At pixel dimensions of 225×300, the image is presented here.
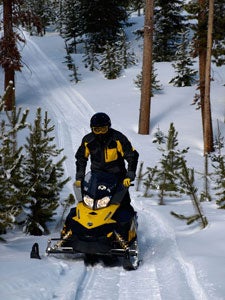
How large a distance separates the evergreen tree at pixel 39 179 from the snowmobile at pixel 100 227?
1.81m

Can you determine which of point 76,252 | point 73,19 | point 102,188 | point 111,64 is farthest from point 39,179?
point 73,19

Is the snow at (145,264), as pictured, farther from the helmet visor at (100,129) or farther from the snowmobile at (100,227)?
the helmet visor at (100,129)

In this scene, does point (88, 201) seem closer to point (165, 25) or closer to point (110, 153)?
point (110, 153)

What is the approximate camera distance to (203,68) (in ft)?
66.1

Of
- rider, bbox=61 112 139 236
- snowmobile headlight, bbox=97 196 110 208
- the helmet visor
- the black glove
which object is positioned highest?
the helmet visor

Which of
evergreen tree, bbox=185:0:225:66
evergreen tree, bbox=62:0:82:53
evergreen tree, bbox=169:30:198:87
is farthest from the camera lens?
evergreen tree, bbox=62:0:82:53

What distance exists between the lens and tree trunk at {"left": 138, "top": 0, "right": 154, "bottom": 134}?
1906 centimetres

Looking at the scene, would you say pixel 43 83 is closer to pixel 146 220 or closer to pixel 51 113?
pixel 51 113

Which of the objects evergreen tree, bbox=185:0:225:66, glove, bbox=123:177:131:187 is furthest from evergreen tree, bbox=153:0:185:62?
glove, bbox=123:177:131:187

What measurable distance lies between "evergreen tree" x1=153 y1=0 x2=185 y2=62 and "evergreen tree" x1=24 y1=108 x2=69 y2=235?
25.8 m

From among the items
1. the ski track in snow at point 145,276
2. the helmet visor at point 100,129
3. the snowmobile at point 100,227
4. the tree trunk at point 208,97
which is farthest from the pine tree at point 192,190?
the tree trunk at point 208,97

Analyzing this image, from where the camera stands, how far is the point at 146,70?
19.4 metres

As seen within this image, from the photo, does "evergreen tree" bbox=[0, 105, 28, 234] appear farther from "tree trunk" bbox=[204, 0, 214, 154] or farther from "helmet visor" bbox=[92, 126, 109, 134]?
"tree trunk" bbox=[204, 0, 214, 154]

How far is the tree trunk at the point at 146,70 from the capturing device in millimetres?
19062
